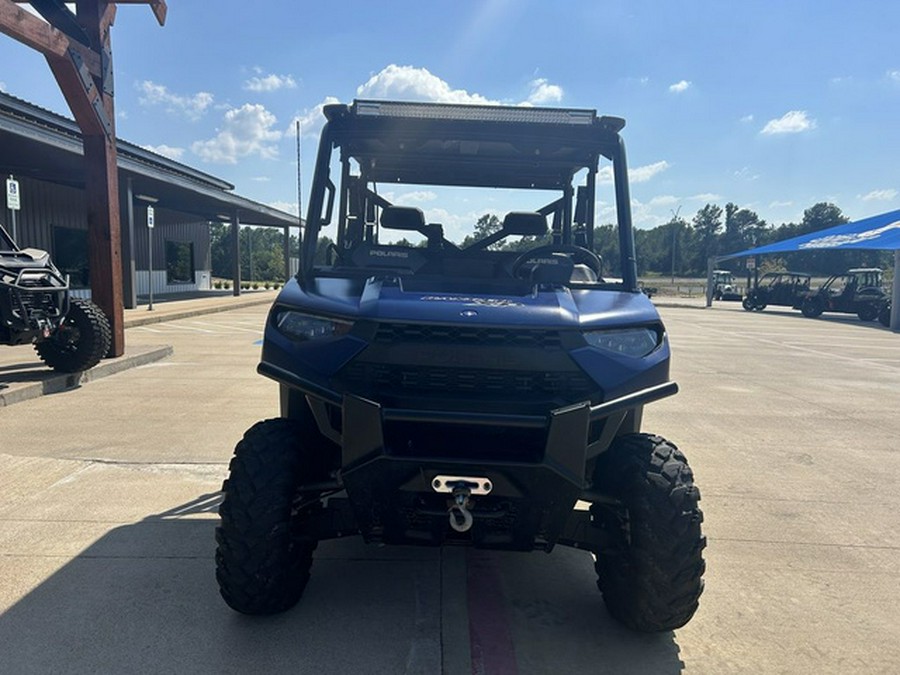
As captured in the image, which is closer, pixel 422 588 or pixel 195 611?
pixel 195 611

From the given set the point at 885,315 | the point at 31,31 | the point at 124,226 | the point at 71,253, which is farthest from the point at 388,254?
the point at 885,315

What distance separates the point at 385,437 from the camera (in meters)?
2.31

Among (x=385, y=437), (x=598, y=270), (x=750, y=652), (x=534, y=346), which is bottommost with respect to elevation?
(x=750, y=652)

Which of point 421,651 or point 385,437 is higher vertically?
point 385,437

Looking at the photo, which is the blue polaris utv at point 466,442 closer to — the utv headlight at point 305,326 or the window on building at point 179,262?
the utv headlight at point 305,326

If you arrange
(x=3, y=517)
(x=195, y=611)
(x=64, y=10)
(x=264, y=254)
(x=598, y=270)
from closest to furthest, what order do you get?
1. (x=195, y=611)
2. (x=598, y=270)
3. (x=3, y=517)
4. (x=64, y=10)
5. (x=264, y=254)

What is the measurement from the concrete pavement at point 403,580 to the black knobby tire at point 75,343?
157cm

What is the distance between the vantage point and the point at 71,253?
1888cm

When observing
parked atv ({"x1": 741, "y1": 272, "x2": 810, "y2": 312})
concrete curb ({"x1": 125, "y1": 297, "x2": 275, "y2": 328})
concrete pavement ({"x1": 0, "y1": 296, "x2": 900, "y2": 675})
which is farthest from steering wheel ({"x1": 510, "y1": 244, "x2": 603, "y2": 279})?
parked atv ({"x1": 741, "y1": 272, "x2": 810, "y2": 312})

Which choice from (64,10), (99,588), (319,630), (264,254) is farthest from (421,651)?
(264,254)

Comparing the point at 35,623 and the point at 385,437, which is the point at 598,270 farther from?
the point at 35,623

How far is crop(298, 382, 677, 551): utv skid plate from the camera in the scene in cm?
226

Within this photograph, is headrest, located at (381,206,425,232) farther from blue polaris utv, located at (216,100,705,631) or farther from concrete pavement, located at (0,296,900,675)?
concrete pavement, located at (0,296,900,675)

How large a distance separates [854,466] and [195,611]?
16.5ft
